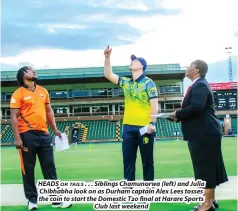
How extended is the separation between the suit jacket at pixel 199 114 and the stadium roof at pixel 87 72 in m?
49.0

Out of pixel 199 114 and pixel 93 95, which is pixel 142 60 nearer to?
pixel 199 114

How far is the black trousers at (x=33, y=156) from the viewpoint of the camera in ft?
19.1

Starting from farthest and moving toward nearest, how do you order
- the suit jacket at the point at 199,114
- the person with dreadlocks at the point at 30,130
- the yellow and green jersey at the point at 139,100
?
the person with dreadlocks at the point at 30,130
the yellow and green jersey at the point at 139,100
the suit jacket at the point at 199,114

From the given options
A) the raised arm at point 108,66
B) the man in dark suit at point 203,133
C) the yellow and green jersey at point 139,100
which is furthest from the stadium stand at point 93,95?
the man in dark suit at point 203,133

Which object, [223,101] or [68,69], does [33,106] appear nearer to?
[223,101]

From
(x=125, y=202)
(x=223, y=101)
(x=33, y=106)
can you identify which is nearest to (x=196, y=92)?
(x=125, y=202)

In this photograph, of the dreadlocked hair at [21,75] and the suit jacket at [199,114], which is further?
the dreadlocked hair at [21,75]

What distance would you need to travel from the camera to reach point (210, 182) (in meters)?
5.10

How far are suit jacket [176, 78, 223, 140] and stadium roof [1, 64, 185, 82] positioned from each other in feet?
161

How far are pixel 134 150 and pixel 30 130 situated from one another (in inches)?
56.9

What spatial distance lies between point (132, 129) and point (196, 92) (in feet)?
3.36

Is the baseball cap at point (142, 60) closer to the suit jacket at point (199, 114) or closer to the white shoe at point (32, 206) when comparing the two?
the suit jacket at point (199, 114)

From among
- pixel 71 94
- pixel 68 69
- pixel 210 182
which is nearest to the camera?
pixel 210 182

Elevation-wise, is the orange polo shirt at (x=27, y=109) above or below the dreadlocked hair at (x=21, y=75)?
below
